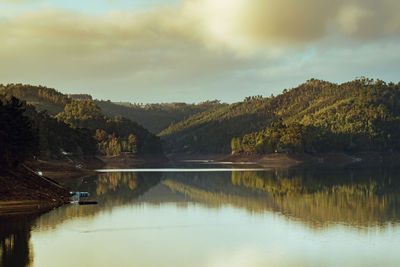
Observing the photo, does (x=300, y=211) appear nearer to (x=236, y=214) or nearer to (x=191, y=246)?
(x=236, y=214)

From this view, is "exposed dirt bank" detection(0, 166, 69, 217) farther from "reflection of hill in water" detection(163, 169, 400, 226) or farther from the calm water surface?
"reflection of hill in water" detection(163, 169, 400, 226)

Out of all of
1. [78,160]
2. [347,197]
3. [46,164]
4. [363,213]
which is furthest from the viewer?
[78,160]

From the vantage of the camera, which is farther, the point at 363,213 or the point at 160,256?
the point at 363,213

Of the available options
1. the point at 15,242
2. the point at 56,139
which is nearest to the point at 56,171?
the point at 56,139

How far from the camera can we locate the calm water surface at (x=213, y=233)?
3709cm

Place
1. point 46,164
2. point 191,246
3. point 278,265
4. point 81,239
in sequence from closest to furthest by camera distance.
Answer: point 278,265, point 191,246, point 81,239, point 46,164

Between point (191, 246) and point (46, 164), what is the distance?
90782mm

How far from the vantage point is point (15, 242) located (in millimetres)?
42094

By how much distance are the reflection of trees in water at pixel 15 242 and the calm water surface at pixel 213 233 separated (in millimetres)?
65

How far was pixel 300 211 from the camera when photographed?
6194 centimetres

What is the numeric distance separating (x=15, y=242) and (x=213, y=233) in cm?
1590

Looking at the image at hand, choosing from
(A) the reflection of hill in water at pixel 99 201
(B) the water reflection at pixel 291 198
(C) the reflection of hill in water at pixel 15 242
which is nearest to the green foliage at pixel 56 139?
(A) the reflection of hill in water at pixel 99 201

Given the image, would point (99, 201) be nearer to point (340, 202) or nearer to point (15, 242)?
point (340, 202)

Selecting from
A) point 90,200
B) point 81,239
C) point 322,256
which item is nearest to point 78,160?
point 90,200
